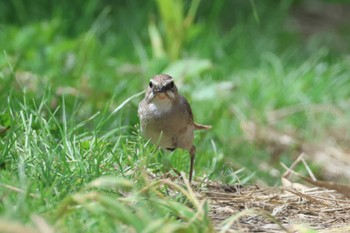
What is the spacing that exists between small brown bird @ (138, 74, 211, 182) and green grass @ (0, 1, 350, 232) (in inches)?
4.7

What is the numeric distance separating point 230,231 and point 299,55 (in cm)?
536

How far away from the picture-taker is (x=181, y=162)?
467 cm

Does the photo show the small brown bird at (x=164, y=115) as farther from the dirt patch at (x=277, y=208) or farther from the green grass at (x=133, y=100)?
the dirt patch at (x=277, y=208)

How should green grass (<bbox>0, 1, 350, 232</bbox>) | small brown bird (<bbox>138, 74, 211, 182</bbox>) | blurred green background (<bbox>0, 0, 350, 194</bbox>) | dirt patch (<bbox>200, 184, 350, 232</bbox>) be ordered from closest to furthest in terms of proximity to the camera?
green grass (<bbox>0, 1, 350, 232</bbox>)
dirt patch (<bbox>200, 184, 350, 232</bbox>)
small brown bird (<bbox>138, 74, 211, 182</bbox>)
blurred green background (<bbox>0, 0, 350, 194</bbox>)

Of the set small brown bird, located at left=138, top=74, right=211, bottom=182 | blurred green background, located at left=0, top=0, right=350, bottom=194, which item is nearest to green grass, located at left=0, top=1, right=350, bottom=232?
blurred green background, located at left=0, top=0, right=350, bottom=194

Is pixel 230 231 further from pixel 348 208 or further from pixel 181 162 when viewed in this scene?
pixel 181 162

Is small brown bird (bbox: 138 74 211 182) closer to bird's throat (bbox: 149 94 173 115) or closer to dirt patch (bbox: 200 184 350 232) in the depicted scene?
bird's throat (bbox: 149 94 173 115)

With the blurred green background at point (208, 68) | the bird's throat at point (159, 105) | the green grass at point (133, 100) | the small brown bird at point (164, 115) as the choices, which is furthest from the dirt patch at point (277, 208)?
the blurred green background at point (208, 68)

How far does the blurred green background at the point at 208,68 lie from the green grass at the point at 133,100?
2 centimetres

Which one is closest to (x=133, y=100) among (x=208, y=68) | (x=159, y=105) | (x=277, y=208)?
(x=208, y=68)

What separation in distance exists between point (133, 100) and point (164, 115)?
1.43 meters

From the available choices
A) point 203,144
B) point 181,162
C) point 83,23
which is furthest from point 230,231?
point 83,23

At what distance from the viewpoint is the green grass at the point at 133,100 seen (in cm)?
310

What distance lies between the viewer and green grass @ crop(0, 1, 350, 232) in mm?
3096
